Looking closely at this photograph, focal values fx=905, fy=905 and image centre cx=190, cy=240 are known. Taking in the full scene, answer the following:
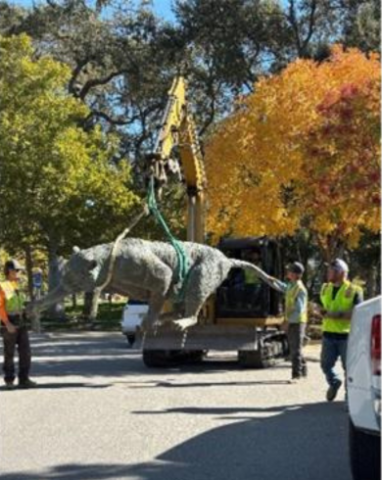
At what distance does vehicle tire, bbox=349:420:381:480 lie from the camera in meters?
6.56

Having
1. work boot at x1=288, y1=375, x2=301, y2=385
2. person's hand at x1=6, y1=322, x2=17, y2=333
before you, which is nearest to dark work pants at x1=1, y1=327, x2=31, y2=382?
person's hand at x1=6, y1=322, x2=17, y2=333

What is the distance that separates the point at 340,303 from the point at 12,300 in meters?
4.78

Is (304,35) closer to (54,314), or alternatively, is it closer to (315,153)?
(54,314)

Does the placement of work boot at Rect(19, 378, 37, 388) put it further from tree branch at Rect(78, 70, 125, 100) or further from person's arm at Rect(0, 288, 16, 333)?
tree branch at Rect(78, 70, 125, 100)

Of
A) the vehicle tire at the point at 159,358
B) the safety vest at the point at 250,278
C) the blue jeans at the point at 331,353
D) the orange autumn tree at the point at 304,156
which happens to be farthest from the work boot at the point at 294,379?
the orange autumn tree at the point at 304,156

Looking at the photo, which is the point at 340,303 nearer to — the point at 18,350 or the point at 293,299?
the point at 293,299

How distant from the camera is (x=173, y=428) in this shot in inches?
367

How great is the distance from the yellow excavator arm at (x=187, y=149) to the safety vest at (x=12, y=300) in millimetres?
3902

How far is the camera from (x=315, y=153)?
19.5 metres

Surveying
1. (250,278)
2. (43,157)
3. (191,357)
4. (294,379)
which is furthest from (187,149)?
(43,157)

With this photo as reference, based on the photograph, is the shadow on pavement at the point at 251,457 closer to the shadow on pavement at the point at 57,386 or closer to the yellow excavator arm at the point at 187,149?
the shadow on pavement at the point at 57,386

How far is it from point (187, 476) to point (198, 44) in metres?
33.5

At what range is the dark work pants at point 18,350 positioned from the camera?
1291 centimetres

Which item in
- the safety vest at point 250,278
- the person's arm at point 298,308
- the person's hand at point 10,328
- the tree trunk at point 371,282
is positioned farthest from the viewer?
the tree trunk at point 371,282
